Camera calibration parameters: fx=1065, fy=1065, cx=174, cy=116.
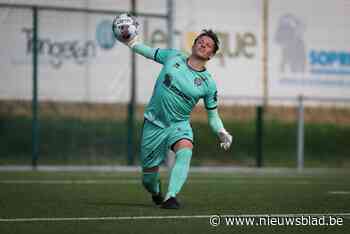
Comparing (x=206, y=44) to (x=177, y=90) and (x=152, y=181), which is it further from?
(x=152, y=181)

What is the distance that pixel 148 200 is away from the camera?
42.3 feet

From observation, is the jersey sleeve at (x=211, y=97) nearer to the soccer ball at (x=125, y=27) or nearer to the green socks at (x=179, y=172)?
the green socks at (x=179, y=172)

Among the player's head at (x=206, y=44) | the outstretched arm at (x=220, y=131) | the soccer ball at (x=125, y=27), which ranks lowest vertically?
the outstretched arm at (x=220, y=131)

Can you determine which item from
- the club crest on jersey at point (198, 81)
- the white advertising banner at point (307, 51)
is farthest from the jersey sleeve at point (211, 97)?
the white advertising banner at point (307, 51)

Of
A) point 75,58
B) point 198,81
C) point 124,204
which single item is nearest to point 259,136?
point 75,58

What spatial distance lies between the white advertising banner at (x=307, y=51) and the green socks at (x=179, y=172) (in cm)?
1593

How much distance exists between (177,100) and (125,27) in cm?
101

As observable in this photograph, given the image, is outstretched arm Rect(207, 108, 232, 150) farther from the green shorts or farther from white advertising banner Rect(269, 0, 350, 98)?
white advertising banner Rect(269, 0, 350, 98)

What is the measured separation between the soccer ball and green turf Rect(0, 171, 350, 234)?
6.24 ft

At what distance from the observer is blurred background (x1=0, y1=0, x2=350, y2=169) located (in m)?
21.4

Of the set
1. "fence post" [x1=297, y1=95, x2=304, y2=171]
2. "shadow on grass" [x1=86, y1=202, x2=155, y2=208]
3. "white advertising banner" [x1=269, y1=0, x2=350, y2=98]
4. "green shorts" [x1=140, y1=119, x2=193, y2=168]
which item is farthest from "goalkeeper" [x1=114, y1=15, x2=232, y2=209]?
"white advertising banner" [x1=269, y1=0, x2=350, y2=98]

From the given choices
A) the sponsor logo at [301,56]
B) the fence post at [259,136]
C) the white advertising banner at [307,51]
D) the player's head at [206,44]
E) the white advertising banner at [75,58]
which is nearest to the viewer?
the player's head at [206,44]

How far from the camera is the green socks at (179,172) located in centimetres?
1141

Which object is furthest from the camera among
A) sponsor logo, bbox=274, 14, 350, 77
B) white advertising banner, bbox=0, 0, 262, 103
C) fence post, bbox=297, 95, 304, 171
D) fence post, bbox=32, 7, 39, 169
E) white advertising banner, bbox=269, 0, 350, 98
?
sponsor logo, bbox=274, 14, 350, 77
